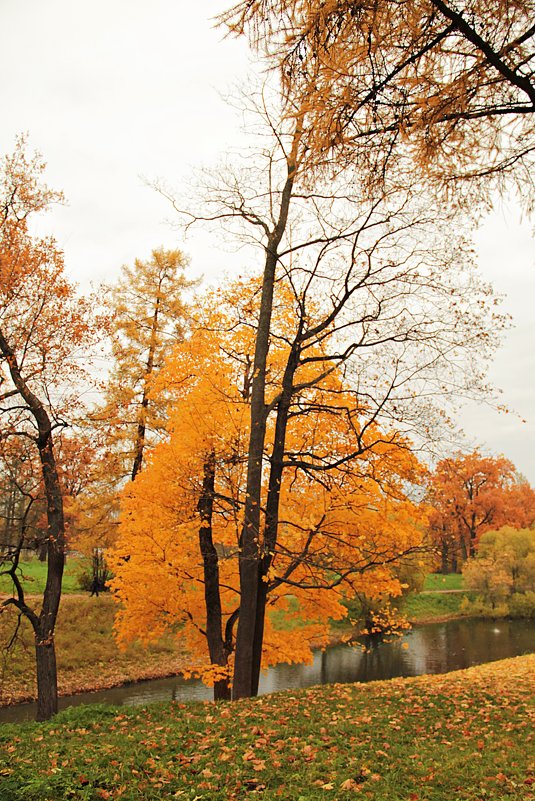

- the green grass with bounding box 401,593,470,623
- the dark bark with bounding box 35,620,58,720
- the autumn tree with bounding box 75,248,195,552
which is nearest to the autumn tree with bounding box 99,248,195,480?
the autumn tree with bounding box 75,248,195,552

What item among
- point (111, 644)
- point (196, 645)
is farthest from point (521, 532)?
point (196, 645)

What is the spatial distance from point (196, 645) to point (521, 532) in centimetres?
2805

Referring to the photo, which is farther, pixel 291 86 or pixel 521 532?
pixel 521 532

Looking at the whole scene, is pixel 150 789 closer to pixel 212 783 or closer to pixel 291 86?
pixel 212 783

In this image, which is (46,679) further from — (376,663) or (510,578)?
(510,578)

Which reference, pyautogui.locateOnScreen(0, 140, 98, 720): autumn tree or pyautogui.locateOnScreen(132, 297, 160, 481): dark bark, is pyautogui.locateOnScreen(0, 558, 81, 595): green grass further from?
pyautogui.locateOnScreen(0, 140, 98, 720): autumn tree

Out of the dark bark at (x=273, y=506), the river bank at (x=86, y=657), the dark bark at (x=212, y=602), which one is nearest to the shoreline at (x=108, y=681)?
the river bank at (x=86, y=657)

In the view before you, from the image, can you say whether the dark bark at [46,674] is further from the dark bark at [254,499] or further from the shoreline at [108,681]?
the shoreline at [108,681]

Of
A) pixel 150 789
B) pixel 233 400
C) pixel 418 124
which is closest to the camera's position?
pixel 150 789

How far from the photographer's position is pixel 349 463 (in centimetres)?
866

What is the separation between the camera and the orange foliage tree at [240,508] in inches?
341

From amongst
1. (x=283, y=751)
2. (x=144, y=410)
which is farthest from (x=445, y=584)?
(x=283, y=751)

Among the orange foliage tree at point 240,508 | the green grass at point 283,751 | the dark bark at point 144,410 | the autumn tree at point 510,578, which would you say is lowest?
the autumn tree at point 510,578

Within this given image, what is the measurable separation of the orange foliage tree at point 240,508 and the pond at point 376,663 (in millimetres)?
5757
